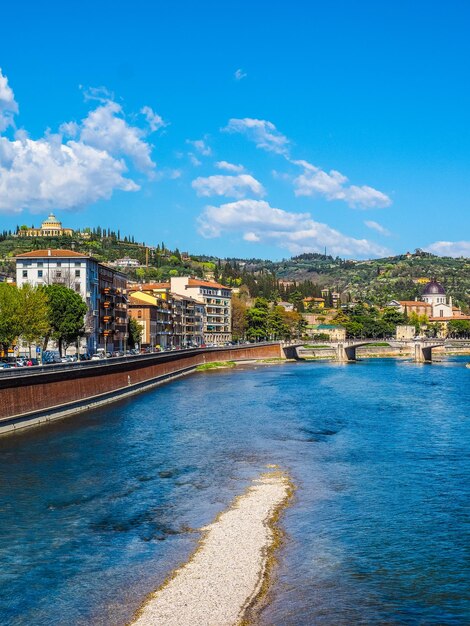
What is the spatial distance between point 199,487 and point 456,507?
1158 centimetres

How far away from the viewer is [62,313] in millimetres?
95562

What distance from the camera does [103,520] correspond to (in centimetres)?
2892

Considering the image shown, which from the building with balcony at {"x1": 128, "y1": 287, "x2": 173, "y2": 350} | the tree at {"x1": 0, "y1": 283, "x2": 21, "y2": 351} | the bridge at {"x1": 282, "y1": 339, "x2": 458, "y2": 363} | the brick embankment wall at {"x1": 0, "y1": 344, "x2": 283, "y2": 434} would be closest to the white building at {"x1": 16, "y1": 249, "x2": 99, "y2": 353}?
the brick embankment wall at {"x1": 0, "y1": 344, "x2": 283, "y2": 434}

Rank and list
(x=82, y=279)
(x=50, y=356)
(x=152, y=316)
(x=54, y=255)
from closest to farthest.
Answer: (x=50, y=356)
(x=82, y=279)
(x=54, y=255)
(x=152, y=316)

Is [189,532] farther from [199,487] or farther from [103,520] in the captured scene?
[199,487]

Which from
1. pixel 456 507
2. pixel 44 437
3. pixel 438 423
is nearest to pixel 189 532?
pixel 456 507

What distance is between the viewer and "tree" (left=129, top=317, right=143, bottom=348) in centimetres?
14100

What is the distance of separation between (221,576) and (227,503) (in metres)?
9.00

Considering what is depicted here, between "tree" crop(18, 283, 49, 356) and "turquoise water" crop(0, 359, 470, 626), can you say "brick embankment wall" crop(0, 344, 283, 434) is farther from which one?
"tree" crop(18, 283, 49, 356)

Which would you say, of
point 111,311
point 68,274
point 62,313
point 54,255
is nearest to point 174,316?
point 111,311

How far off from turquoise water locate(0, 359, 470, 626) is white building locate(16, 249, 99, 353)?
177 feet

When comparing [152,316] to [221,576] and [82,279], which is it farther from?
[221,576]

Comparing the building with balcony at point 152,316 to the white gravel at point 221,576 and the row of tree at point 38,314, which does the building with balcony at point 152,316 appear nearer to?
the row of tree at point 38,314

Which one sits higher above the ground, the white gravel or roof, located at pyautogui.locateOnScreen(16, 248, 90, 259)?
roof, located at pyautogui.locateOnScreen(16, 248, 90, 259)
